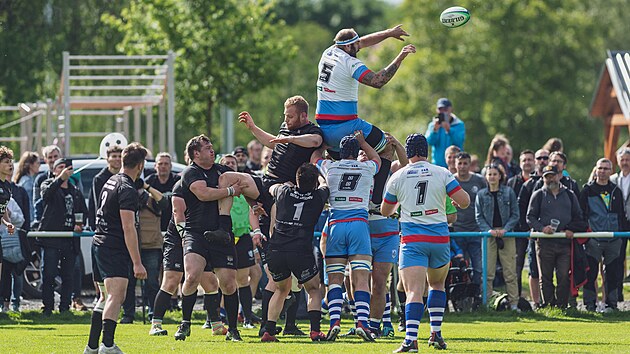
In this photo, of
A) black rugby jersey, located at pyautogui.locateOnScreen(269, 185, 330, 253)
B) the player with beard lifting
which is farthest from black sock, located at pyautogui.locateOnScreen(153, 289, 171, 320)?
black rugby jersey, located at pyautogui.locateOnScreen(269, 185, 330, 253)

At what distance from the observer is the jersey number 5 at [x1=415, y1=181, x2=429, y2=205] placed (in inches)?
508

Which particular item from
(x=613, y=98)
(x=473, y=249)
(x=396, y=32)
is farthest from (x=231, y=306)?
(x=613, y=98)

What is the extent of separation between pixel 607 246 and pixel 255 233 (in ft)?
21.1

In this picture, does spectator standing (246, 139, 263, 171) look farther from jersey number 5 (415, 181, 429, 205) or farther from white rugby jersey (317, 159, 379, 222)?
jersey number 5 (415, 181, 429, 205)

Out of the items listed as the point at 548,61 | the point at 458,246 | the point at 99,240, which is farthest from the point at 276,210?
the point at 548,61

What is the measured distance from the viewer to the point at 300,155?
45.9 feet

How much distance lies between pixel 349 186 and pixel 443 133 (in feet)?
23.5

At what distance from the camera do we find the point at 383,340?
14.1m

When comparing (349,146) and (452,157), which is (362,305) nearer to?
(349,146)

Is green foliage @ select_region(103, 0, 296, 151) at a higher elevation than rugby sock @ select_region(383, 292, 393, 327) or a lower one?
higher

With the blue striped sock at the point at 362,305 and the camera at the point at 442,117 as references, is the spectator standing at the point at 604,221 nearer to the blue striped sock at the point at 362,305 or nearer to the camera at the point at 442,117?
the camera at the point at 442,117

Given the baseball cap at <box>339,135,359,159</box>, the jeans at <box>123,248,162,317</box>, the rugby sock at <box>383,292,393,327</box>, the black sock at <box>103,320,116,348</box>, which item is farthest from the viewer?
the jeans at <box>123,248,162,317</box>

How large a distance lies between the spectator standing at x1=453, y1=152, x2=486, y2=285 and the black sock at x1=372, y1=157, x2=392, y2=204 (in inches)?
157

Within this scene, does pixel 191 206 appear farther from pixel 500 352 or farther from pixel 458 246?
pixel 458 246
